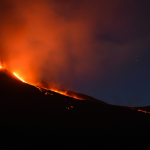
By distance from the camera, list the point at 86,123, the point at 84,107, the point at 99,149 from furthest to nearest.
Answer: the point at 84,107 → the point at 86,123 → the point at 99,149

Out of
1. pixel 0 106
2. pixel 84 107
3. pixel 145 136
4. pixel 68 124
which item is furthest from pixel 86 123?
pixel 0 106

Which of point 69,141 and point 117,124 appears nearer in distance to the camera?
point 69,141

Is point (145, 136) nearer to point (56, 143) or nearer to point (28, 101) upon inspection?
point (56, 143)

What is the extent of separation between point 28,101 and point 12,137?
342cm

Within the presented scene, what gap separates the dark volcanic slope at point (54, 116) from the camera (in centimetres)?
779

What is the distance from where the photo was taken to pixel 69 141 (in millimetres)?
7359

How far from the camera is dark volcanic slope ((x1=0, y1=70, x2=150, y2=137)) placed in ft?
25.5

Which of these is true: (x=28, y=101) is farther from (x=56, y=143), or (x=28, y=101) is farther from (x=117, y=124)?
(x=117, y=124)

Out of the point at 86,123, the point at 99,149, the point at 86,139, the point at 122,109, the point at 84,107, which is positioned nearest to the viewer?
the point at 99,149

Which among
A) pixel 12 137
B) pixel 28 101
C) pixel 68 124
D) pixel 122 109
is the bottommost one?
pixel 12 137

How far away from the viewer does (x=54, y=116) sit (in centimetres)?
922

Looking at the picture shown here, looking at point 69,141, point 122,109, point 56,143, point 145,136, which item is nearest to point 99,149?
point 69,141

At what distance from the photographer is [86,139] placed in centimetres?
784

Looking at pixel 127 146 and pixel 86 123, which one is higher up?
pixel 86 123
